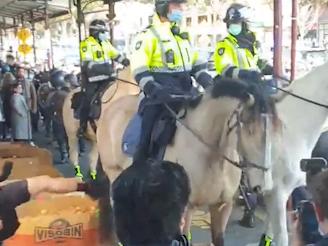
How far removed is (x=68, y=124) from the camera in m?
8.83

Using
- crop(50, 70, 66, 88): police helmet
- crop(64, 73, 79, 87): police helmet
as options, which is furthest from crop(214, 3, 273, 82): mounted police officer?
crop(64, 73, 79, 87): police helmet

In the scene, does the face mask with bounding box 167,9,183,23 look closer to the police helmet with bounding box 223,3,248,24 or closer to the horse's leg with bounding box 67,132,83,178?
the police helmet with bounding box 223,3,248,24

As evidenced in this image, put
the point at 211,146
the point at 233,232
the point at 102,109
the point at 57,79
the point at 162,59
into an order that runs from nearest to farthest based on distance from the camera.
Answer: the point at 211,146 → the point at 162,59 → the point at 233,232 → the point at 102,109 → the point at 57,79

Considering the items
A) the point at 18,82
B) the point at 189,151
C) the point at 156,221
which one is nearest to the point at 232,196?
the point at 189,151

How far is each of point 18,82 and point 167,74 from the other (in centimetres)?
720

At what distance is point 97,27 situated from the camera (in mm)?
7766

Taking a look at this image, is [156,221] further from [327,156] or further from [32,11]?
[32,11]

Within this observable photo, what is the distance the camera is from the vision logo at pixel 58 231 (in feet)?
12.5

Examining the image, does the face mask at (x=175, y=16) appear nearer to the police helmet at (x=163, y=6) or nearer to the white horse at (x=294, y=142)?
the police helmet at (x=163, y=6)

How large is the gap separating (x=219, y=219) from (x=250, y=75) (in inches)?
44.5

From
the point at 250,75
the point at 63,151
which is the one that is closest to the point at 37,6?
the point at 63,151

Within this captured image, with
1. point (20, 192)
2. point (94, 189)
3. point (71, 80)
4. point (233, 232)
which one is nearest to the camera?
point (20, 192)

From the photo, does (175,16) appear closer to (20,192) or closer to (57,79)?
(20,192)

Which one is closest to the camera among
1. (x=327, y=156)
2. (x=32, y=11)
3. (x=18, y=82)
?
(x=327, y=156)
